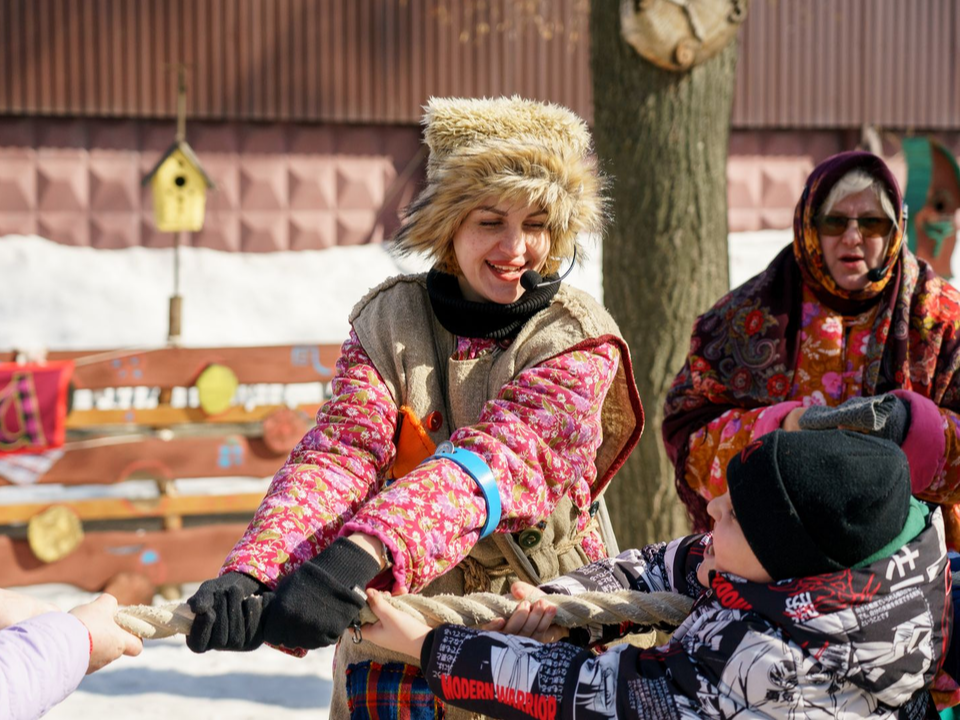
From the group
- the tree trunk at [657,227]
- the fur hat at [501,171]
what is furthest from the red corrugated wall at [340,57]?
the fur hat at [501,171]

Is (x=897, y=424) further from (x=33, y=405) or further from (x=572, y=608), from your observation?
(x=33, y=405)

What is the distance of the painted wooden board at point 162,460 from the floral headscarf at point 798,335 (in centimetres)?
387

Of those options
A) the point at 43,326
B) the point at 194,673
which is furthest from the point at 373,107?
the point at 194,673

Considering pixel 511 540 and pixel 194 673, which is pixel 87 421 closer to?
pixel 194 673

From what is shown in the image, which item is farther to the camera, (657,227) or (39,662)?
(657,227)

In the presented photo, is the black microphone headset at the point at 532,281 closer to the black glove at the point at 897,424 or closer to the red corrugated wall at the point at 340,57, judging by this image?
the black glove at the point at 897,424

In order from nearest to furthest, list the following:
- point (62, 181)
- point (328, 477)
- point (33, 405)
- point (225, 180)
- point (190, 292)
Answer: point (328, 477)
point (33, 405)
point (190, 292)
point (62, 181)
point (225, 180)

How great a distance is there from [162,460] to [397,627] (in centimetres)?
464

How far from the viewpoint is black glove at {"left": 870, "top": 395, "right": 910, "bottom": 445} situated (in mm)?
2055

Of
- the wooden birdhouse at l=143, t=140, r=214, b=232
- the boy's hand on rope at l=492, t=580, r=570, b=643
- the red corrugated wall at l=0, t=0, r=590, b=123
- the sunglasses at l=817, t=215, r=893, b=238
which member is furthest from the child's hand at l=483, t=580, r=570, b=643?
the red corrugated wall at l=0, t=0, r=590, b=123

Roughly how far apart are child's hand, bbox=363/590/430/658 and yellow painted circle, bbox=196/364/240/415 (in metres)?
4.52

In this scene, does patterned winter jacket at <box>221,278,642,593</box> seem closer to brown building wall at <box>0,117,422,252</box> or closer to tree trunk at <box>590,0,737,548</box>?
tree trunk at <box>590,0,737,548</box>

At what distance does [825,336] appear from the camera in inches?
97.5

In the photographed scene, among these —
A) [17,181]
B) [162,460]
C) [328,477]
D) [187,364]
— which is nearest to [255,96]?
[17,181]
